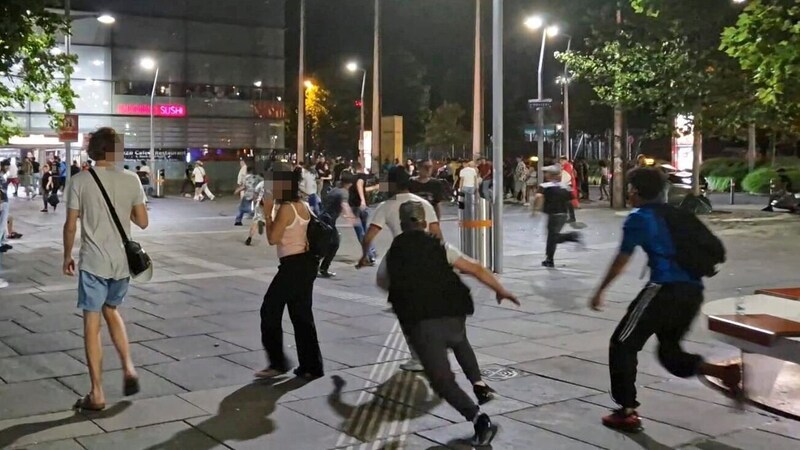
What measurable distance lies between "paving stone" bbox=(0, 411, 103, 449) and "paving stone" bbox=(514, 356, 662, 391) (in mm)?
3314

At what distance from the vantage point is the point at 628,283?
38.3 ft

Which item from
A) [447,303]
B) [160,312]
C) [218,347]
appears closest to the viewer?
[447,303]

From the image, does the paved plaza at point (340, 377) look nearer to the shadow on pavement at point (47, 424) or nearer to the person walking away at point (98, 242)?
the shadow on pavement at point (47, 424)

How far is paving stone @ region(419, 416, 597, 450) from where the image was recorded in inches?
Result: 205

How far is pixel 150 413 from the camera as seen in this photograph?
5.86 meters

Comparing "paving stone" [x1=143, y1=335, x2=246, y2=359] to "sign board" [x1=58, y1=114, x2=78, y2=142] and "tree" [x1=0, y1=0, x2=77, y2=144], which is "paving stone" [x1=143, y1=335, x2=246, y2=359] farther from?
"sign board" [x1=58, y1=114, x2=78, y2=142]

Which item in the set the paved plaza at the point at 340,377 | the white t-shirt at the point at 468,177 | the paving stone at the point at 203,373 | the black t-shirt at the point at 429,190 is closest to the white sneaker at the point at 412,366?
the paved plaza at the point at 340,377

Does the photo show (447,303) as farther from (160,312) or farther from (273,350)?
(160,312)

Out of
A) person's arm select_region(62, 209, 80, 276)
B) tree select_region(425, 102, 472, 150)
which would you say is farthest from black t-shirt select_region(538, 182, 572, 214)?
tree select_region(425, 102, 472, 150)

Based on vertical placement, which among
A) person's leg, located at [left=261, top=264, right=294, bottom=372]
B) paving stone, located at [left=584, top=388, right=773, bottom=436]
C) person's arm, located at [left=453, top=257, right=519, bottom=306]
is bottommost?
paving stone, located at [left=584, top=388, right=773, bottom=436]


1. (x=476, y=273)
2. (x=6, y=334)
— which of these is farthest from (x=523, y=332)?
(x=6, y=334)

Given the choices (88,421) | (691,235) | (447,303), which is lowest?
(88,421)

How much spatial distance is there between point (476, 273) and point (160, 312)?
5393 mm

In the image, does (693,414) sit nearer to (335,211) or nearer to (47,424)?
(47,424)
